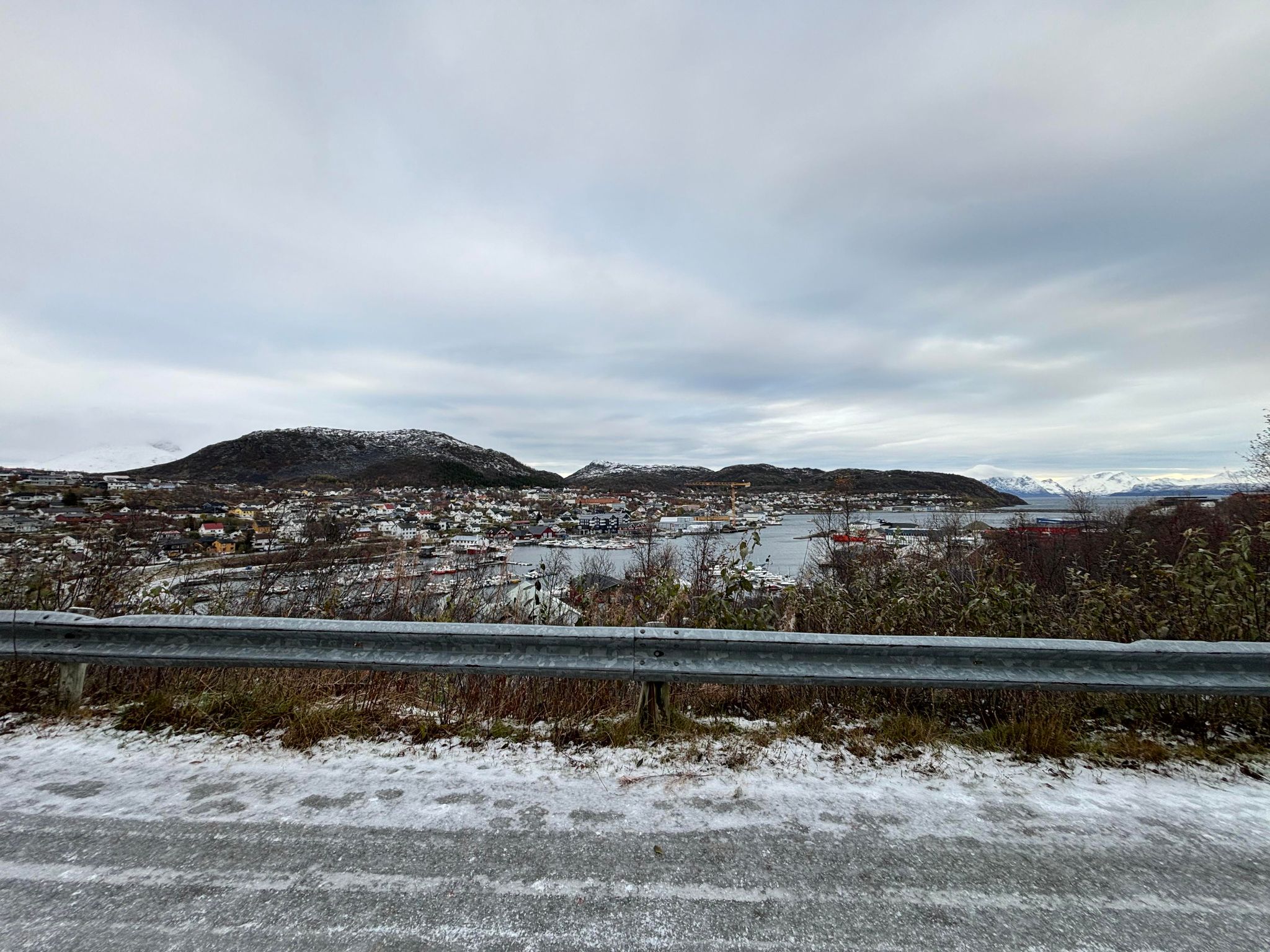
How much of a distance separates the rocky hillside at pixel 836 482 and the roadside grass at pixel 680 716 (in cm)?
789

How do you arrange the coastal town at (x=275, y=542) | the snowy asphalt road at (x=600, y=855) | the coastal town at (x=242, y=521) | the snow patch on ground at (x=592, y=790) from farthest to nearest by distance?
the coastal town at (x=242, y=521), the coastal town at (x=275, y=542), the snow patch on ground at (x=592, y=790), the snowy asphalt road at (x=600, y=855)

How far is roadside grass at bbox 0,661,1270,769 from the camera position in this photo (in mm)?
2961

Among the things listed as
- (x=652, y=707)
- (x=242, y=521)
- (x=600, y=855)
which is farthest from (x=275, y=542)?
(x=600, y=855)

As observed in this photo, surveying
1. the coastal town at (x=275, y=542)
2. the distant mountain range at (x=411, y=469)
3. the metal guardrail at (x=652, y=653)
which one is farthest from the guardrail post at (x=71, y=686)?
the distant mountain range at (x=411, y=469)

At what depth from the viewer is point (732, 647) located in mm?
3020

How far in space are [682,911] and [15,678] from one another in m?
4.34

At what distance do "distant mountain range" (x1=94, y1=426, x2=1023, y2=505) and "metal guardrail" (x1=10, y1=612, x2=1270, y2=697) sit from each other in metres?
36.8

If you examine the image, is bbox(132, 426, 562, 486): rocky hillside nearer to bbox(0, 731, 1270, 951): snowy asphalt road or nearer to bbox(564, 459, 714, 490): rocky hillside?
bbox(564, 459, 714, 490): rocky hillside

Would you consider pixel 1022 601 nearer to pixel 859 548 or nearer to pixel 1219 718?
pixel 1219 718

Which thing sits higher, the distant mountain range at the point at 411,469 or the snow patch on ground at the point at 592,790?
the distant mountain range at the point at 411,469

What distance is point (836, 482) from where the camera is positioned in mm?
11508

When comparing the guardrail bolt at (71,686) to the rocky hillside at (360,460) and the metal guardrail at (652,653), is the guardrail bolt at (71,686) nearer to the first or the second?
the metal guardrail at (652,653)

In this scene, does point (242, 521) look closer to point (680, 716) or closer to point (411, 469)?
point (680, 716)

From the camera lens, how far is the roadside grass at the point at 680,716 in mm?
2961
